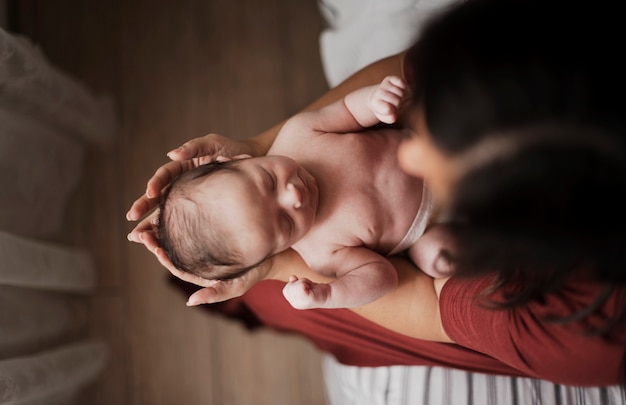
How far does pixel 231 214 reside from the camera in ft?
2.92

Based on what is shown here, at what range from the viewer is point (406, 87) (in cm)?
93

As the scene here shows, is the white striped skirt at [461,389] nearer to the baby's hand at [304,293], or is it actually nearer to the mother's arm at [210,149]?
the baby's hand at [304,293]

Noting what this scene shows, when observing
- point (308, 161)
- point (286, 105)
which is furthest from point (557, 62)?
point (286, 105)

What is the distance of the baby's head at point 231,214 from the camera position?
89 cm

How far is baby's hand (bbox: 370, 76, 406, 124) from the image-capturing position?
0.91m

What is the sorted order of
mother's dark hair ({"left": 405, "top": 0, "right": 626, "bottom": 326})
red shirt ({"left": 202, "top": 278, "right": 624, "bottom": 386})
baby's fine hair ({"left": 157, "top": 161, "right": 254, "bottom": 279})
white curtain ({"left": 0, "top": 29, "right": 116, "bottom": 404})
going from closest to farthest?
1. mother's dark hair ({"left": 405, "top": 0, "right": 626, "bottom": 326})
2. red shirt ({"left": 202, "top": 278, "right": 624, "bottom": 386})
3. baby's fine hair ({"left": 157, "top": 161, "right": 254, "bottom": 279})
4. white curtain ({"left": 0, "top": 29, "right": 116, "bottom": 404})

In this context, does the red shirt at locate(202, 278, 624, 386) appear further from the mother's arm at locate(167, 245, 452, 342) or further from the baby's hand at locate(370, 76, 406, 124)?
the baby's hand at locate(370, 76, 406, 124)

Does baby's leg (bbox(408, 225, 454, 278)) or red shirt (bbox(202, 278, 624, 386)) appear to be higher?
baby's leg (bbox(408, 225, 454, 278))

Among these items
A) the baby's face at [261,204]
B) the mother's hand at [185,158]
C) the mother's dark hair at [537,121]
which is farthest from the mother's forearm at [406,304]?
the mother's dark hair at [537,121]

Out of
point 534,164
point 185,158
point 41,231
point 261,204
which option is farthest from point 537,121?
point 41,231

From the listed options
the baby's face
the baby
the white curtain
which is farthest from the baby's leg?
the white curtain

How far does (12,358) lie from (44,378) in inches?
3.4

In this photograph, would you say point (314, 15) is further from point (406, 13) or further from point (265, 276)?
point (265, 276)

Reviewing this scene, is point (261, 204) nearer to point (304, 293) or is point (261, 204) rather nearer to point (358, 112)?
point (304, 293)
